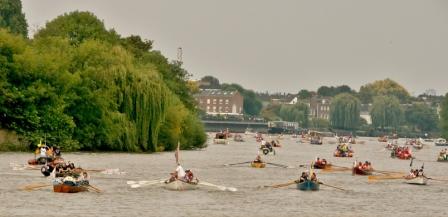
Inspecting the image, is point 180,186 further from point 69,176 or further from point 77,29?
point 77,29

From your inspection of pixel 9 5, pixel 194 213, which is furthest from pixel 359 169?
pixel 9 5

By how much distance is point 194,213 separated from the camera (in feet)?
185

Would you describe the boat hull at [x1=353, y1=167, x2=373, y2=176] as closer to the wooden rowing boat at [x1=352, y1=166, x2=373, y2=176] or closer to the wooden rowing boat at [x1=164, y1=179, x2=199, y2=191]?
the wooden rowing boat at [x1=352, y1=166, x2=373, y2=176]

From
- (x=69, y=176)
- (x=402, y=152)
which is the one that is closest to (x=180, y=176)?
(x=69, y=176)

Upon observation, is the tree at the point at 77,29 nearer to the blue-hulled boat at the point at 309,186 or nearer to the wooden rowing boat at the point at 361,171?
the wooden rowing boat at the point at 361,171

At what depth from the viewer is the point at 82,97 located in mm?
103250

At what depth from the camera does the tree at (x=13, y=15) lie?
571ft

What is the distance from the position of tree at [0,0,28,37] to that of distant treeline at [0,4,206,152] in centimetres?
5911

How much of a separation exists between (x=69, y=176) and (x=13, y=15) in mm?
116922

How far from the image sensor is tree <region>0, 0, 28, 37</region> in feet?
571

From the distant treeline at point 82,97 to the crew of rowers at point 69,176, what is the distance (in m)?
32.2

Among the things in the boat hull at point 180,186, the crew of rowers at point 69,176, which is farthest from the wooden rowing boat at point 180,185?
the crew of rowers at point 69,176

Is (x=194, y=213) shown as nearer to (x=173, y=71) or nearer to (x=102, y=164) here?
(x=102, y=164)

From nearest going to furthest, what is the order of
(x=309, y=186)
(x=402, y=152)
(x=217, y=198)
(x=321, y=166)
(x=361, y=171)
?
(x=217, y=198), (x=309, y=186), (x=361, y=171), (x=321, y=166), (x=402, y=152)
